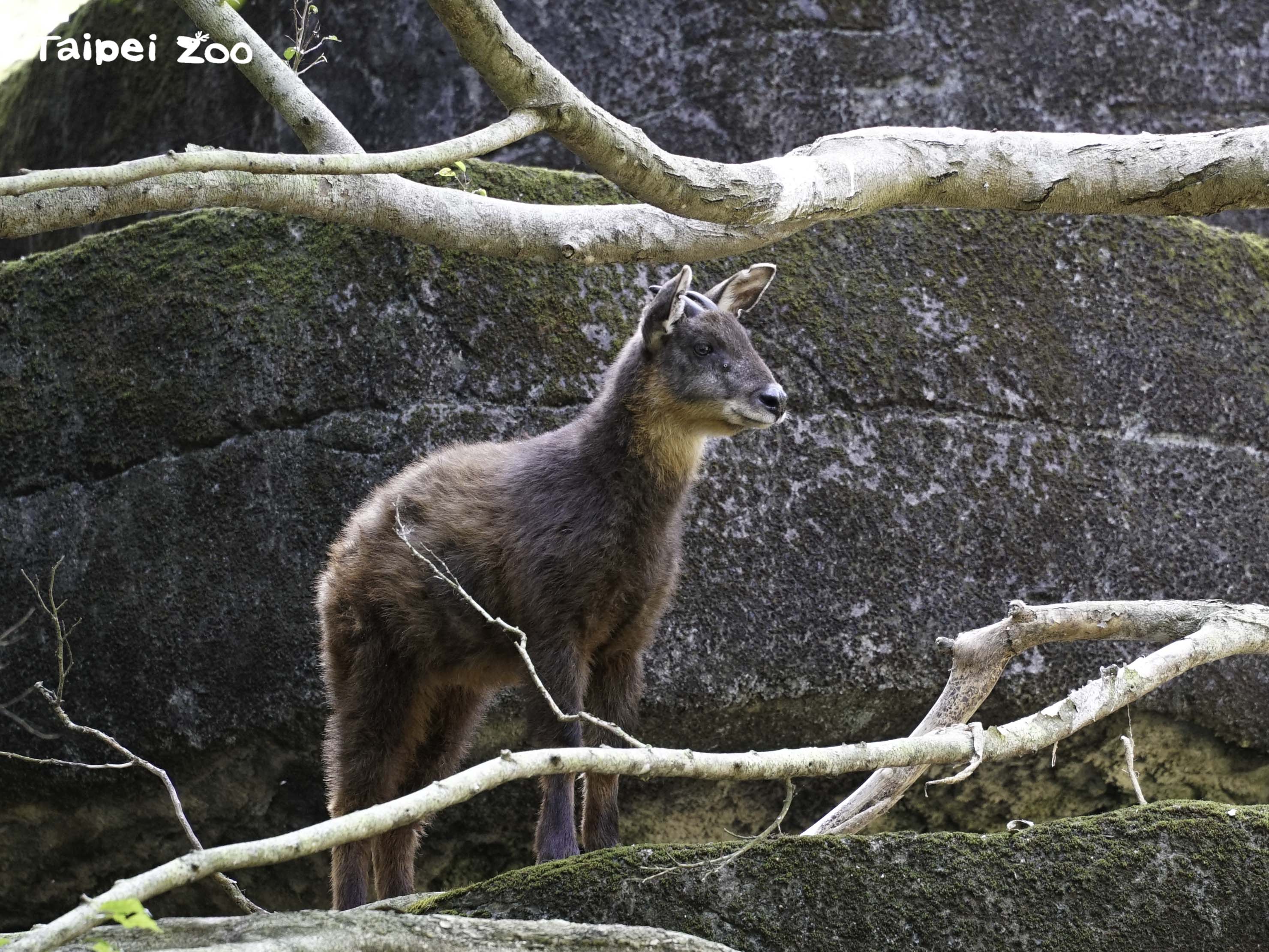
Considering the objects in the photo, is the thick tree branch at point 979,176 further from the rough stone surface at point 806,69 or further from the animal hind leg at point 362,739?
the rough stone surface at point 806,69

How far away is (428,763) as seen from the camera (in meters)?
5.76

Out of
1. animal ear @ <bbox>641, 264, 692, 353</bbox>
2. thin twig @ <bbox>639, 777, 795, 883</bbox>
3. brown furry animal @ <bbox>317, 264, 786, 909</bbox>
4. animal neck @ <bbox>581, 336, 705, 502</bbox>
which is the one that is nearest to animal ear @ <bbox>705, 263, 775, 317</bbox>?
→ brown furry animal @ <bbox>317, 264, 786, 909</bbox>

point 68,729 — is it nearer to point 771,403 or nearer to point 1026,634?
point 771,403

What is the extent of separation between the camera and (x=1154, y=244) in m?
7.01

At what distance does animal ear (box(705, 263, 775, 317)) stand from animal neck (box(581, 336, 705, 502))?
0.44 metres

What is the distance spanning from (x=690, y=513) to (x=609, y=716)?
1.10 m

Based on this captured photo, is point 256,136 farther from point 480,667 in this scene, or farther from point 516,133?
point 516,133

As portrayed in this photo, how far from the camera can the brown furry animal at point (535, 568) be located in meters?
5.32

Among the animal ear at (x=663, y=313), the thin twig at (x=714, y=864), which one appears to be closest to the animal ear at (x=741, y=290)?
the animal ear at (x=663, y=313)

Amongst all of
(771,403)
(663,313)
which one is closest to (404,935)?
(771,403)

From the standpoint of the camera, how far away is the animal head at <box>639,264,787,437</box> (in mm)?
5496

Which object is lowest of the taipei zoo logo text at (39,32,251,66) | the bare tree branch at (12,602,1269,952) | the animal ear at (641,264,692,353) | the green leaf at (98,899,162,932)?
the bare tree branch at (12,602,1269,952)

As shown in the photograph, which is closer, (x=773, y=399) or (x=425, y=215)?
(x=425, y=215)

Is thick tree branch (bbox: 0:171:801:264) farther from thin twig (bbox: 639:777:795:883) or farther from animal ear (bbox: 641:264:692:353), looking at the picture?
thin twig (bbox: 639:777:795:883)
